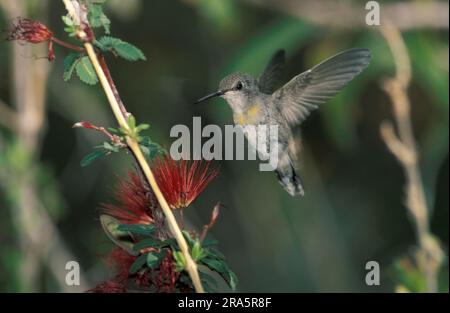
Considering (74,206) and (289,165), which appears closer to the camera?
(289,165)

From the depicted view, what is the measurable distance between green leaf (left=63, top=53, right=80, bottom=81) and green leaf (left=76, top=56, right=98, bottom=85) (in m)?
0.01

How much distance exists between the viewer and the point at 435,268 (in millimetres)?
1979

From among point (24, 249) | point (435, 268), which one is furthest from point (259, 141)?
point (24, 249)

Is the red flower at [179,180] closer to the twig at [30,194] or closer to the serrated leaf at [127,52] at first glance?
the serrated leaf at [127,52]

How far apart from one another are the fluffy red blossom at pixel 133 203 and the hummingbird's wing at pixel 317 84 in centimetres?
73

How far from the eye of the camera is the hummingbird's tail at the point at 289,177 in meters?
2.28

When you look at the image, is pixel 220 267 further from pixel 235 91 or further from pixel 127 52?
pixel 235 91

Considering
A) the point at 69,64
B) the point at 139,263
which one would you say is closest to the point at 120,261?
the point at 139,263

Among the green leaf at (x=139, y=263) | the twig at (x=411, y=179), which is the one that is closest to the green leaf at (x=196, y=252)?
the green leaf at (x=139, y=263)

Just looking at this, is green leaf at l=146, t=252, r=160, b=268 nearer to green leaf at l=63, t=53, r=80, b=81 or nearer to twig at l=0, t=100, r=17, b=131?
green leaf at l=63, t=53, r=80, b=81

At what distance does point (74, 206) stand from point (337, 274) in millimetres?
1754
